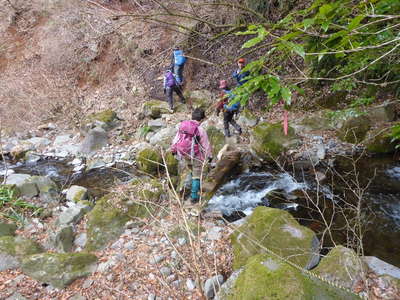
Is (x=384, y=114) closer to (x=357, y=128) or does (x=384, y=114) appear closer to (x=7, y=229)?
(x=357, y=128)

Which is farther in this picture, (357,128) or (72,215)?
(357,128)

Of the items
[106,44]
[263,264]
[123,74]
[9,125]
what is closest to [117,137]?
[123,74]

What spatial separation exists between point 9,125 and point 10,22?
9.00 metres

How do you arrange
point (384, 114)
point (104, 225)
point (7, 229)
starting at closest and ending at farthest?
point (104, 225)
point (7, 229)
point (384, 114)

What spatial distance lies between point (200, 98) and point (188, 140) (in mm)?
5698

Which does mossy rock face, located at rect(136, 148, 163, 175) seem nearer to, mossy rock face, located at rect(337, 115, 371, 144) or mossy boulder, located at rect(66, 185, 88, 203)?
mossy boulder, located at rect(66, 185, 88, 203)

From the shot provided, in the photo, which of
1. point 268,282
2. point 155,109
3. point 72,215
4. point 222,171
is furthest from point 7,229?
point 155,109

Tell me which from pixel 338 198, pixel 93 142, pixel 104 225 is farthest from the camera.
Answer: pixel 93 142

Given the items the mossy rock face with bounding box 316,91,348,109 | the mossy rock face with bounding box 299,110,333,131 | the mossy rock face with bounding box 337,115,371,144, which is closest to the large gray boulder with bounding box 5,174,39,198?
the mossy rock face with bounding box 299,110,333,131

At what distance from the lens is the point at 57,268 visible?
11.1 ft

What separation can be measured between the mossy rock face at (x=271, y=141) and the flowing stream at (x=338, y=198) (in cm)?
55

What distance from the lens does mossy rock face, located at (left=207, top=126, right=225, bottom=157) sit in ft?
23.1

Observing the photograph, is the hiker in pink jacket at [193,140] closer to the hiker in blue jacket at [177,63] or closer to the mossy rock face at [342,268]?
the mossy rock face at [342,268]

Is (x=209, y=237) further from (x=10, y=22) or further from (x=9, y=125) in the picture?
(x=10, y=22)
